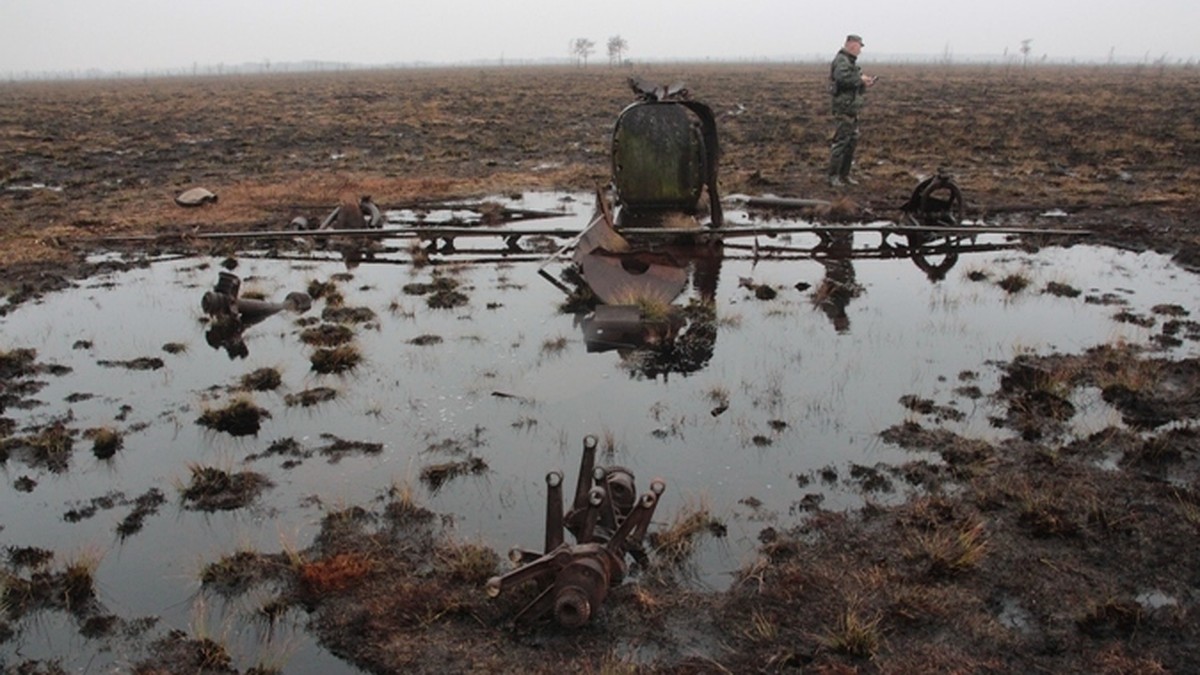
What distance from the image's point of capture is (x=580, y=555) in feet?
13.9

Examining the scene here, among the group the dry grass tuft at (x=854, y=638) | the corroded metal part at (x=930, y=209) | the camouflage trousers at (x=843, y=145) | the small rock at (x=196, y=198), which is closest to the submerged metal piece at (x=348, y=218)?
the small rock at (x=196, y=198)

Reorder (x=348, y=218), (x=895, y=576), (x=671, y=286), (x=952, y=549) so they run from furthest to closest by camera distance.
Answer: (x=348, y=218), (x=671, y=286), (x=952, y=549), (x=895, y=576)

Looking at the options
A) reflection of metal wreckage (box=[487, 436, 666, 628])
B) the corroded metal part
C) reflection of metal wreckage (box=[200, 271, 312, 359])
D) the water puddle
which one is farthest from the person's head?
reflection of metal wreckage (box=[487, 436, 666, 628])

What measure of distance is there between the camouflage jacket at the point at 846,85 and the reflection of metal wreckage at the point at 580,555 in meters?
12.1

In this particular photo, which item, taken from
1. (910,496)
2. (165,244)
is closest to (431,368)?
(910,496)

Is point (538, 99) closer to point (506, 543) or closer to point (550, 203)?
point (550, 203)

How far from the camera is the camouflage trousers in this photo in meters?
15.5

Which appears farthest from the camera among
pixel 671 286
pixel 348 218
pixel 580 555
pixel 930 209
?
pixel 930 209

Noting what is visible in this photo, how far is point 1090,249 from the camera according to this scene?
11734 mm

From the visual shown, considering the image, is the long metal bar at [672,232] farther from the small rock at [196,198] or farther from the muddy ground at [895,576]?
the small rock at [196,198]

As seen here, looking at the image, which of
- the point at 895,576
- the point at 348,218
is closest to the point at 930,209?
the point at 348,218

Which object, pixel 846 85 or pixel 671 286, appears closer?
pixel 671 286

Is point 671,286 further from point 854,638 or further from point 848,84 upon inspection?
point 848,84

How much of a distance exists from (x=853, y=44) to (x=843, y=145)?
205 centimetres
